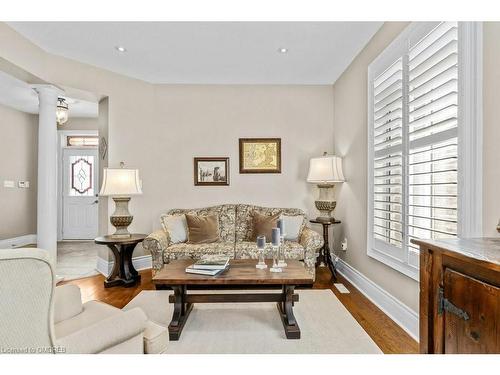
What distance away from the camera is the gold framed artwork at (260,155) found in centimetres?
460

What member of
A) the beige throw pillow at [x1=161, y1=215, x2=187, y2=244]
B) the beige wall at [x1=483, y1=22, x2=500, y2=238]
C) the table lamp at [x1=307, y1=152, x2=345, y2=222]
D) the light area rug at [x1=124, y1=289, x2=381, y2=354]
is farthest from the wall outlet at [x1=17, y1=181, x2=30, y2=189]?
the beige wall at [x1=483, y1=22, x2=500, y2=238]

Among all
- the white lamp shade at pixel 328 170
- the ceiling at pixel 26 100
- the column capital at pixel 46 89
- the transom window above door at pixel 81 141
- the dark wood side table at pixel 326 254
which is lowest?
the dark wood side table at pixel 326 254

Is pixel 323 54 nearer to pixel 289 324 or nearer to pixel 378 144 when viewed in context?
pixel 378 144

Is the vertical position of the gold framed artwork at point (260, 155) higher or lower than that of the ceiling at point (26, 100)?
lower

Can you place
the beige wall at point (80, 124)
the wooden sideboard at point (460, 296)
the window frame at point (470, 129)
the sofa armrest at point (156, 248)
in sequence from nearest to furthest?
1. the wooden sideboard at point (460, 296)
2. the window frame at point (470, 129)
3. the sofa armrest at point (156, 248)
4. the beige wall at point (80, 124)

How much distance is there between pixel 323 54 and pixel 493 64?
223 cm

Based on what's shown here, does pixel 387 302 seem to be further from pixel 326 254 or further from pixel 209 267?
pixel 209 267

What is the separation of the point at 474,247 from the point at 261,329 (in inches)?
71.4

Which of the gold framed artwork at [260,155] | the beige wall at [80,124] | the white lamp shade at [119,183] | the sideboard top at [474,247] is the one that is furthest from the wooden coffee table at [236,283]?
the beige wall at [80,124]

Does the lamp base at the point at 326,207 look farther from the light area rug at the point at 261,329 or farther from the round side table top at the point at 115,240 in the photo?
the round side table top at the point at 115,240

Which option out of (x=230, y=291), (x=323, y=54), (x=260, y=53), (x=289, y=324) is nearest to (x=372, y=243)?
(x=289, y=324)

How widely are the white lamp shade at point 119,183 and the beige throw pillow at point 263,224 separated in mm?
1562

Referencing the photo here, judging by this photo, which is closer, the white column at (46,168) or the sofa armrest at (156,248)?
the sofa armrest at (156,248)

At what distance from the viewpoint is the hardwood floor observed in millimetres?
2236
